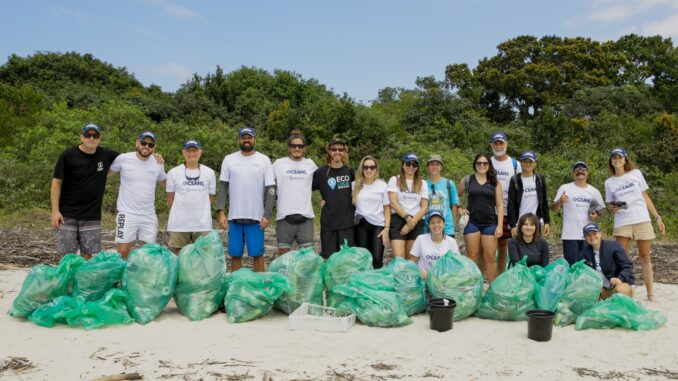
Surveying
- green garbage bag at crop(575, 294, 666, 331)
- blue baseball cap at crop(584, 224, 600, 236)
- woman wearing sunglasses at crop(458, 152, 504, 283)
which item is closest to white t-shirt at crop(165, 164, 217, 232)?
woman wearing sunglasses at crop(458, 152, 504, 283)

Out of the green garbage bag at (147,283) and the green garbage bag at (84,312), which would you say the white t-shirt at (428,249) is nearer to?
the green garbage bag at (147,283)

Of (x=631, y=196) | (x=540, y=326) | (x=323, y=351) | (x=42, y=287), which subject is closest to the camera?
(x=323, y=351)

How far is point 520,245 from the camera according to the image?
5.09 m

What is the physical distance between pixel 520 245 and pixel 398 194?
117cm

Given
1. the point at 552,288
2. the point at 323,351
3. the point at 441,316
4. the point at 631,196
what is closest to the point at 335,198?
the point at 441,316

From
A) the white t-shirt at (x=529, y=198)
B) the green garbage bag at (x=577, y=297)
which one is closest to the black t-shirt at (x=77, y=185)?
the white t-shirt at (x=529, y=198)

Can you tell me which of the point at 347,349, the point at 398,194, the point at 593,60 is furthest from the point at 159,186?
the point at 593,60

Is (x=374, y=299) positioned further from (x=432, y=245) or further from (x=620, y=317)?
(x=620, y=317)

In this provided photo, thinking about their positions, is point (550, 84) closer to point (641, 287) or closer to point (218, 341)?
point (641, 287)

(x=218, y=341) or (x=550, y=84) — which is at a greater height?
(x=550, y=84)

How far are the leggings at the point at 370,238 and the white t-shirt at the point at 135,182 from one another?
191 centimetres

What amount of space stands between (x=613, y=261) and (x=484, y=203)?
4.01 feet

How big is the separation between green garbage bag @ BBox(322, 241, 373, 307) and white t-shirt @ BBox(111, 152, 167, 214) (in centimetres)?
174

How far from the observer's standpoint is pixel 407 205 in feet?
16.9
